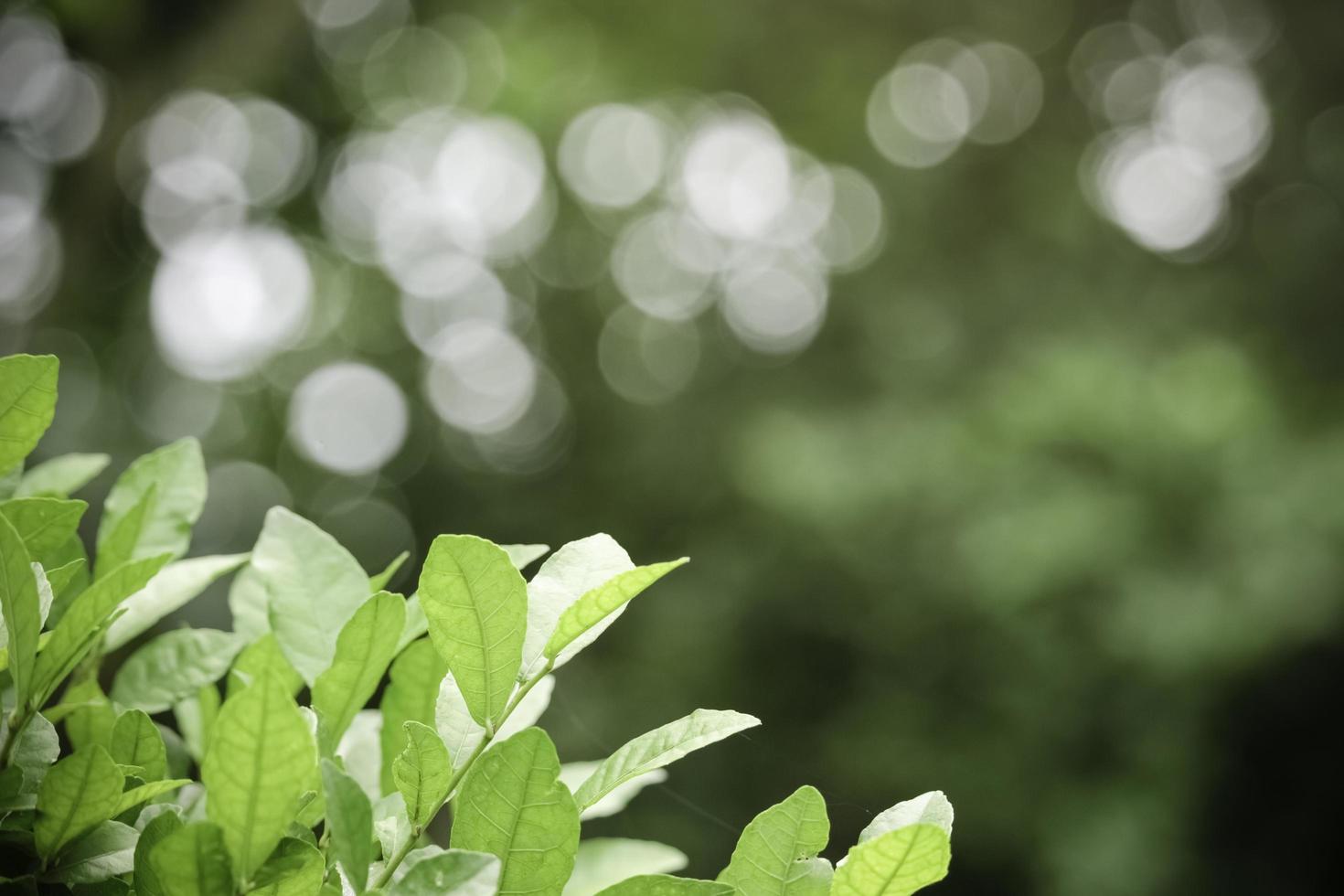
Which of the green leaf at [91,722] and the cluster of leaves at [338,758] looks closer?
the cluster of leaves at [338,758]

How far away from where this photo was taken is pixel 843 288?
3814 mm

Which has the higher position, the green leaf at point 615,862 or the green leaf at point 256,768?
the green leaf at point 256,768

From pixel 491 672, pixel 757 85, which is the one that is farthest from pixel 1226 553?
pixel 757 85

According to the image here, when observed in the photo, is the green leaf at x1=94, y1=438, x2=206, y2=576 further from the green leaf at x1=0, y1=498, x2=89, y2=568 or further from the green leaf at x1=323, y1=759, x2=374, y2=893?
the green leaf at x1=323, y1=759, x2=374, y2=893

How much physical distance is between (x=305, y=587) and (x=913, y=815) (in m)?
0.24

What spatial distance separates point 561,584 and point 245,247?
181 inches

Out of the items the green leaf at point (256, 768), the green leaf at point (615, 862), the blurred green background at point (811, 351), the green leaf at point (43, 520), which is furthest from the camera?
the blurred green background at point (811, 351)

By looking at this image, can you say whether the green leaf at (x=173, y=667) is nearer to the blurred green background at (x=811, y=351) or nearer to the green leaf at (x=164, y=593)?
the green leaf at (x=164, y=593)

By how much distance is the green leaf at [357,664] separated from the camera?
318 millimetres

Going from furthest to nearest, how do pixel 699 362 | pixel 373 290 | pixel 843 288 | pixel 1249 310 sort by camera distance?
pixel 373 290 → pixel 699 362 → pixel 843 288 → pixel 1249 310

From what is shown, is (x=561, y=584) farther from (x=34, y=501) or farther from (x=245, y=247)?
(x=245, y=247)

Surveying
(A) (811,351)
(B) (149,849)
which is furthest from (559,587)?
(A) (811,351)

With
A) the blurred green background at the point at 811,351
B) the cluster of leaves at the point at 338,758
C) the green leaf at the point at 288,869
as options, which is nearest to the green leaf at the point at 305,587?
the cluster of leaves at the point at 338,758

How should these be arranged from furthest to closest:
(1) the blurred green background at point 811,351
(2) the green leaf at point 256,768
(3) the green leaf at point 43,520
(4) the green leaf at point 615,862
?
(1) the blurred green background at point 811,351, (4) the green leaf at point 615,862, (3) the green leaf at point 43,520, (2) the green leaf at point 256,768
